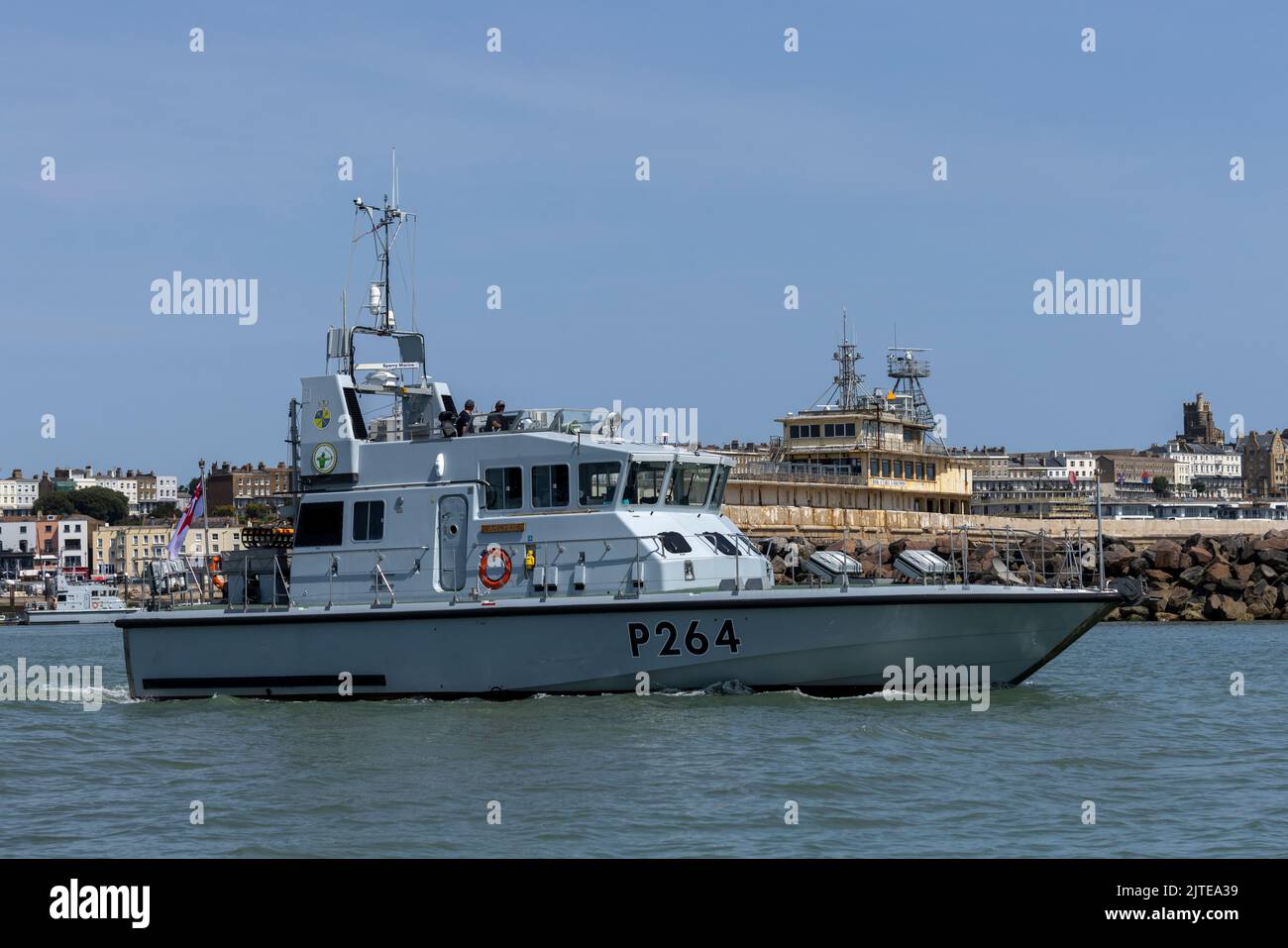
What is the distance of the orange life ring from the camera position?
59.7ft

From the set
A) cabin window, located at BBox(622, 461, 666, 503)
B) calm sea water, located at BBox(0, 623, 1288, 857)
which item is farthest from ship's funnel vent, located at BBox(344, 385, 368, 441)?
cabin window, located at BBox(622, 461, 666, 503)

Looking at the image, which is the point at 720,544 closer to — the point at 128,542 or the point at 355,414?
the point at 355,414

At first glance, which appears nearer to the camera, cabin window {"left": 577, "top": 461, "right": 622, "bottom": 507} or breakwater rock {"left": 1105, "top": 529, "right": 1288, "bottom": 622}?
cabin window {"left": 577, "top": 461, "right": 622, "bottom": 507}

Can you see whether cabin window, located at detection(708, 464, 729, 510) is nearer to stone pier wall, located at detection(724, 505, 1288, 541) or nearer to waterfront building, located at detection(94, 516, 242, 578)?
stone pier wall, located at detection(724, 505, 1288, 541)

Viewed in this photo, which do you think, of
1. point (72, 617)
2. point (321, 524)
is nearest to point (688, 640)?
point (321, 524)

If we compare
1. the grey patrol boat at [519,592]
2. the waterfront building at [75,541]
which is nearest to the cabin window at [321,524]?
the grey patrol boat at [519,592]

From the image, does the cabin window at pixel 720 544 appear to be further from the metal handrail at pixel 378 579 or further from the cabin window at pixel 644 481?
the metal handrail at pixel 378 579

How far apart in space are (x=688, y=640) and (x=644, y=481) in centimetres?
215

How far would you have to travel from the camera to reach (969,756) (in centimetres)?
1396

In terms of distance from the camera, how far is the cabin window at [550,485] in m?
18.2

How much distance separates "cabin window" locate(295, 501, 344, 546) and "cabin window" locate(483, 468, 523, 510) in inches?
78.8

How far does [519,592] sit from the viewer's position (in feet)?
59.6

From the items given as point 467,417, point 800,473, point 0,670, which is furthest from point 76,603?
point 467,417
